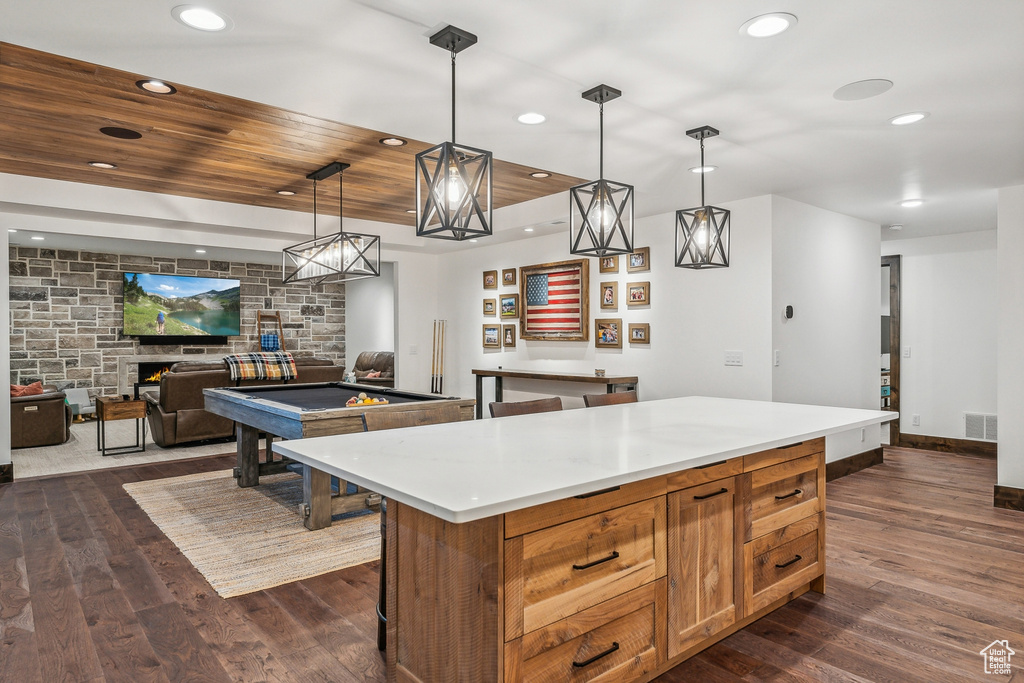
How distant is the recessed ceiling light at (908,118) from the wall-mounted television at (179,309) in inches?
378

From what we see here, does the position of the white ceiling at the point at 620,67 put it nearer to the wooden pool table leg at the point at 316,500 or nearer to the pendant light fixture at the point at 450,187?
the pendant light fixture at the point at 450,187

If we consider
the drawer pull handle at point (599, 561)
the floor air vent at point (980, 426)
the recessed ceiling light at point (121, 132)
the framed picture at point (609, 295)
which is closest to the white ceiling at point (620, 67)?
the recessed ceiling light at point (121, 132)

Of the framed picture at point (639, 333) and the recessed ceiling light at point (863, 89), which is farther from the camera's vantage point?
the framed picture at point (639, 333)

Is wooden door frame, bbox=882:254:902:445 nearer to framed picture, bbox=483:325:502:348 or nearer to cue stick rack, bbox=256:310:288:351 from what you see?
framed picture, bbox=483:325:502:348

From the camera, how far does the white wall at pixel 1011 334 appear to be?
4250mm

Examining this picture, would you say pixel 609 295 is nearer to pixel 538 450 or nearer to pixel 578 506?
pixel 538 450

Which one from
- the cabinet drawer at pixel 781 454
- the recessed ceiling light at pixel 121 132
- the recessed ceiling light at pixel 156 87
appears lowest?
the cabinet drawer at pixel 781 454

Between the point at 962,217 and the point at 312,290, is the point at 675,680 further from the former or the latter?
the point at 312,290

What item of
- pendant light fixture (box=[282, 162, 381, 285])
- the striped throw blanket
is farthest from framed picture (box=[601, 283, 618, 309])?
the striped throw blanket

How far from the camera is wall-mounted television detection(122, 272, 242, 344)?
30.0 ft

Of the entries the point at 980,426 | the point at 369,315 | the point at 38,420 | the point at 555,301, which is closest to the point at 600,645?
the point at 555,301

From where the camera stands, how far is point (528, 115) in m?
3.00

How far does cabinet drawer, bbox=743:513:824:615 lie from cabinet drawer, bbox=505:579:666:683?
0.56 metres

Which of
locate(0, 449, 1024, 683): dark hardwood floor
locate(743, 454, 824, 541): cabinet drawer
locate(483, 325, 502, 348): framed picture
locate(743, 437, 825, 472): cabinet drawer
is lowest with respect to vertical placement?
locate(0, 449, 1024, 683): dark hardwood floor
